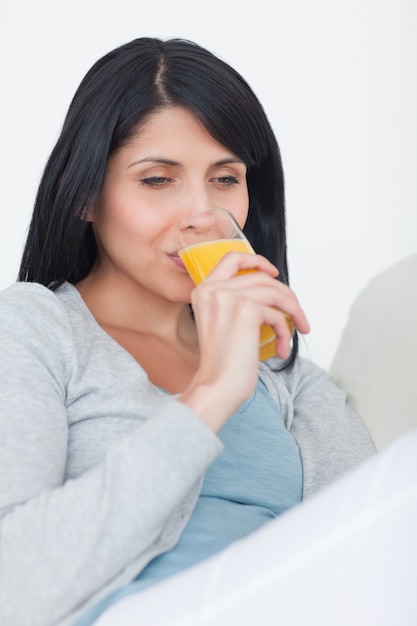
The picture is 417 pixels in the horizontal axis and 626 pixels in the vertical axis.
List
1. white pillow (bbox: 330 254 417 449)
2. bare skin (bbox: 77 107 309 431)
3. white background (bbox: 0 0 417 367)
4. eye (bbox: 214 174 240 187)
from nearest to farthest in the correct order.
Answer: bare skin (bbox: 77 107 309 431)
eye (bbox: 214 174 240 187)
white pillow (bbox: 330 254 417 449)
white background (bbox: 0 0 417 367)

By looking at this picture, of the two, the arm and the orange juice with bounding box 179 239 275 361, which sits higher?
the orange juice with bounding box 179 239 275 361

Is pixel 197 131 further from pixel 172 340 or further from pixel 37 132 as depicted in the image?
pixel 37 132

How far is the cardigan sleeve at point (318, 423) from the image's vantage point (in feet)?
5.97

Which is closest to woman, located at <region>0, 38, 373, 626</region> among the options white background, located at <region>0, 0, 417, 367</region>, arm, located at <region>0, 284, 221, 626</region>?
arm, located at <region>0, 284, 221, 626</region>

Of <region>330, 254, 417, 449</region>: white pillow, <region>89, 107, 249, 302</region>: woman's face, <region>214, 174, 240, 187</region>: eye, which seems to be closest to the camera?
<region>89, 107, 249, 302</region>: woman's face

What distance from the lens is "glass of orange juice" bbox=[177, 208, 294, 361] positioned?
5.13ft

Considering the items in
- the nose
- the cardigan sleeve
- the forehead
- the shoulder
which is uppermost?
the forehead

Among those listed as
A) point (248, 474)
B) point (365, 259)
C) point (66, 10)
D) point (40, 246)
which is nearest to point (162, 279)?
A: point (40, 246)

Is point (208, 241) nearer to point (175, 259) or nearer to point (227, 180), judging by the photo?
point (175, 259)

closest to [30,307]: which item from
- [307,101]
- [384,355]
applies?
[384,355]

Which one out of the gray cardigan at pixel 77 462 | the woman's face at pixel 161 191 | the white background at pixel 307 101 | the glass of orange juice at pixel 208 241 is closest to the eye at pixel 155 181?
the woman's face at pixel 161 191

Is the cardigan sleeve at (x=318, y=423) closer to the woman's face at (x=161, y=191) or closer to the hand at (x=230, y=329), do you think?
the woman's face at (x=161, y=191)

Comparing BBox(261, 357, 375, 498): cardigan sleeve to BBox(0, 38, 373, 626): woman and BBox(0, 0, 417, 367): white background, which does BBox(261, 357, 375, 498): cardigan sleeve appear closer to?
BBox(0, 38, 373, 626): woman

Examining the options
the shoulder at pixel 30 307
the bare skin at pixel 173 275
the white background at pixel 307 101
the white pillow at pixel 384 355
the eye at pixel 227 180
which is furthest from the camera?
the white background at pixel 307 101
